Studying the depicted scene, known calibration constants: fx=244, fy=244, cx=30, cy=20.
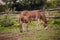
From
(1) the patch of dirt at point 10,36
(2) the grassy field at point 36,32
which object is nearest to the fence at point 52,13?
(2) the grassy field at point 36,32

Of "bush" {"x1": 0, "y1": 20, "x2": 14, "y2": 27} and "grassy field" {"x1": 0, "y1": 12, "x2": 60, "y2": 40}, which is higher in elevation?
"bush" {"x1": 0, "y1": 20, "x2": 14, "y2": 27}

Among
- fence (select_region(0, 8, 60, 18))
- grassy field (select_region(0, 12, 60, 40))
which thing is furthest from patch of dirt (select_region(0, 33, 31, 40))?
fence (select_region(0, 8, 60, 18))

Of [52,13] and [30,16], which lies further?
[30,16]

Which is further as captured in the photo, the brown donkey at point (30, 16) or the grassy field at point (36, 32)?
the brown donkey at point (30, 16)

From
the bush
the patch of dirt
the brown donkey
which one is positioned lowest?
the patch of dirt

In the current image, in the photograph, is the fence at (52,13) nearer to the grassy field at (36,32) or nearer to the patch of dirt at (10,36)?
the grassy field at (36,32)

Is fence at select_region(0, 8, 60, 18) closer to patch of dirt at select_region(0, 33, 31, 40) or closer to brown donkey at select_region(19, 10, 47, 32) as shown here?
brown donkey at select_region(19, 10, 47, 32)

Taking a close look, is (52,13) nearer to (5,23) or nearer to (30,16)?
(30,16)

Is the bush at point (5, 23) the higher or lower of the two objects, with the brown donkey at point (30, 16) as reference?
lower

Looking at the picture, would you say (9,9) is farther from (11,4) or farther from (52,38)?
(52,38)

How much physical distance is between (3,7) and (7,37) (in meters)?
0.22

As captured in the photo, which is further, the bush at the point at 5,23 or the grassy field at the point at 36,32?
the bush at the point at 5,23

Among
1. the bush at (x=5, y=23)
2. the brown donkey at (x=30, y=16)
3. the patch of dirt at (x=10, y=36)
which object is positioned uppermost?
the brown donkey at (x=30, y=16)

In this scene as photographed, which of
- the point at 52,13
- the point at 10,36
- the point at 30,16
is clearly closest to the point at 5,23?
the point at 10,36
